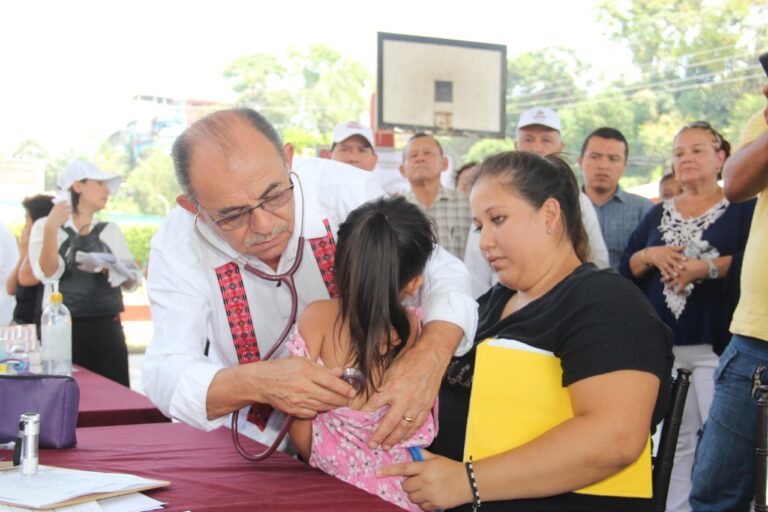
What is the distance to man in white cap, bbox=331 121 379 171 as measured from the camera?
5184mm

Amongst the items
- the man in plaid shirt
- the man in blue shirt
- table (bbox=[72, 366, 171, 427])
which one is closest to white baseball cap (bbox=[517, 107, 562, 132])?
the man in blue shirt

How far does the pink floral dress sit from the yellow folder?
0.14 m

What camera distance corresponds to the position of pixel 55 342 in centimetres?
284

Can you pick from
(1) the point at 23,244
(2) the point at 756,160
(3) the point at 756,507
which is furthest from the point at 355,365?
(1) the point at 23,244

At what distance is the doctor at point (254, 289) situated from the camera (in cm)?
152

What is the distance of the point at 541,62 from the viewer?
86.0ft

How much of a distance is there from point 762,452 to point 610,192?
273 centimetres

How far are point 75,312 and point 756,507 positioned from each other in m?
3.82

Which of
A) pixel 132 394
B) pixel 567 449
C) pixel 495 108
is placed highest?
pixel 495 108

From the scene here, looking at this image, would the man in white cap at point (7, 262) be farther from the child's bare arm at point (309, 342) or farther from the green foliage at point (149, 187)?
the green foliage at point (149, 187)

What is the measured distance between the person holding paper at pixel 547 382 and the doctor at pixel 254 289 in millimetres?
112

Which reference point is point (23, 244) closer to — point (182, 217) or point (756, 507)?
point (182, 217)

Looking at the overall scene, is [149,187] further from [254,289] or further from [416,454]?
[416,454]

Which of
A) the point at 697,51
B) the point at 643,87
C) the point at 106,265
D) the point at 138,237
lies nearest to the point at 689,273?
the point at 106,265
